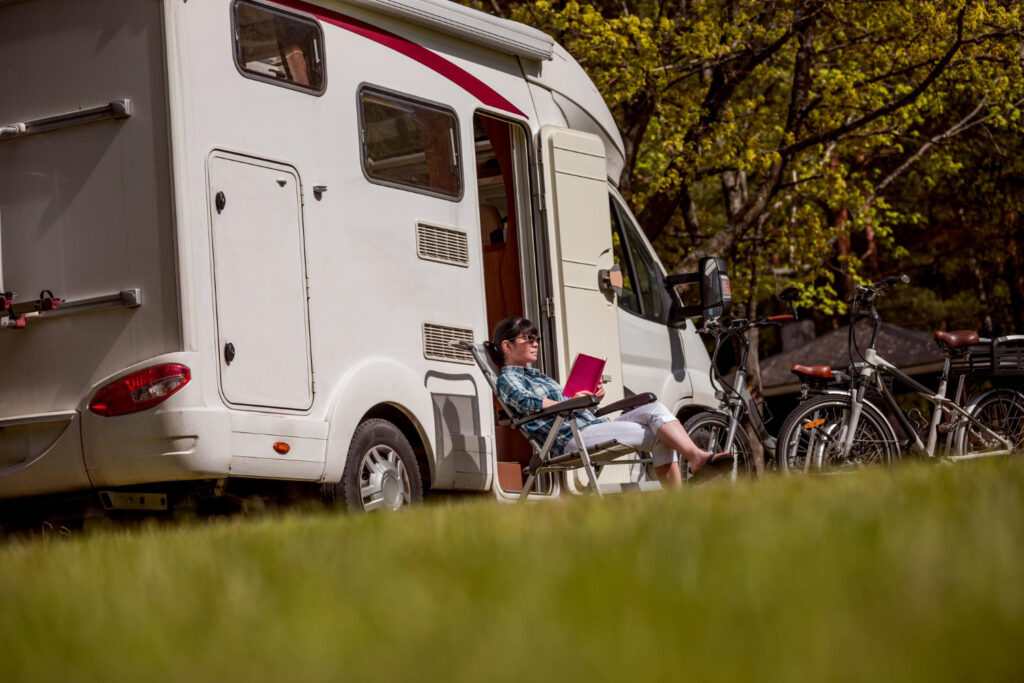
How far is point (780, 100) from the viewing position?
66.5 ft

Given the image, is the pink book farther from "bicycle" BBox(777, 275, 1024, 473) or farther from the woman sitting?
"bicycle" BBox(777, 275, 1024, 473)

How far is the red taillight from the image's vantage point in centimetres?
591

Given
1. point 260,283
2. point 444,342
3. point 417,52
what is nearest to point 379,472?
point 444,342

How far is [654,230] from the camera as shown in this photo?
1614 cm

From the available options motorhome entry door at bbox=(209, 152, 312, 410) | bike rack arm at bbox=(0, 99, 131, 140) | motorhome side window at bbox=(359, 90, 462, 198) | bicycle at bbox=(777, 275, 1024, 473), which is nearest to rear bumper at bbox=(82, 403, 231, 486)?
motorhome entry door at bbox=(209, 152, 312, 410)

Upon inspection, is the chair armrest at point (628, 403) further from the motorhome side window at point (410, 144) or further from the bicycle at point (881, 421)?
the motorhome side window at point (410, 144)

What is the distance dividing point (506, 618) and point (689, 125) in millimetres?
13548

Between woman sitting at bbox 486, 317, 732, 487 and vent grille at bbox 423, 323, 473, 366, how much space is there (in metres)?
0.14

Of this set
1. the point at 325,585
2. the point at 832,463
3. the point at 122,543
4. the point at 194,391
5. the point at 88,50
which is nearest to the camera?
the point at 325,585

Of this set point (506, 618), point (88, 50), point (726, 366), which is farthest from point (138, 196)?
point (726, 366)

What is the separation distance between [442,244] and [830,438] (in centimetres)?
259

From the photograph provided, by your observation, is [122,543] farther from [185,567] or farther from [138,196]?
[138,196]

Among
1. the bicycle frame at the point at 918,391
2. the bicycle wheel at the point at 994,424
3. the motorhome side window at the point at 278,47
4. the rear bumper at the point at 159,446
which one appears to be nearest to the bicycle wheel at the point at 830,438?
the bicycle frame at the point at 918,391

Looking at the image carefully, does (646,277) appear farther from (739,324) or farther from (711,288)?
(739,324)
